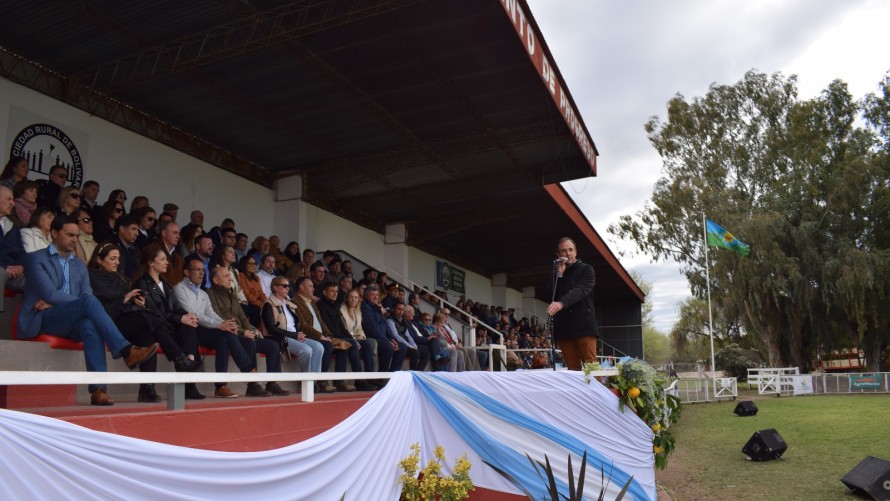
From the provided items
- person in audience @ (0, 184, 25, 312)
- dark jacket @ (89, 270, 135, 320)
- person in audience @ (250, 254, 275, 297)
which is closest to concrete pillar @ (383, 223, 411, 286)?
person in audience @ (250, 254, 275, 297)

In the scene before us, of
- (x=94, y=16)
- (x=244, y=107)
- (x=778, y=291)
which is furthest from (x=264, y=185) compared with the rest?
(x=778, y=291)

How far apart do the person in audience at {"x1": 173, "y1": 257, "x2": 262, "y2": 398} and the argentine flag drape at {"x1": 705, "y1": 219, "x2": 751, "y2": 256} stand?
21.4 m

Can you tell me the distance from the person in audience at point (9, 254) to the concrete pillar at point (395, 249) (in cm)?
1241

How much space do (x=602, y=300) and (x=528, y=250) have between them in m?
11.5

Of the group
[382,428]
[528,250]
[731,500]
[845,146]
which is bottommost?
[731,500]

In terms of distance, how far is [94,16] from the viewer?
792 centimetres

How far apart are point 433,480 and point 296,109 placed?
26.7 feet

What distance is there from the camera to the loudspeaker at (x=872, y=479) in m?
6.77

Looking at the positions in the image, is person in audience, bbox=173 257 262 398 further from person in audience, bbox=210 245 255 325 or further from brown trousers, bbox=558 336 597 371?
brown trousers, bbox=558 336 597 371

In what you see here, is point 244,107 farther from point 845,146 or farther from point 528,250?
point 845,146

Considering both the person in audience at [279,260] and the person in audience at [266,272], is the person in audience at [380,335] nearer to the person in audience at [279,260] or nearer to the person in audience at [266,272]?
the person in audience at [266,272]

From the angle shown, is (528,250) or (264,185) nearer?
(264,185)

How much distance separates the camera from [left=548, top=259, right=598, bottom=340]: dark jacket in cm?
565

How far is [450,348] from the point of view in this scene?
9.70m
